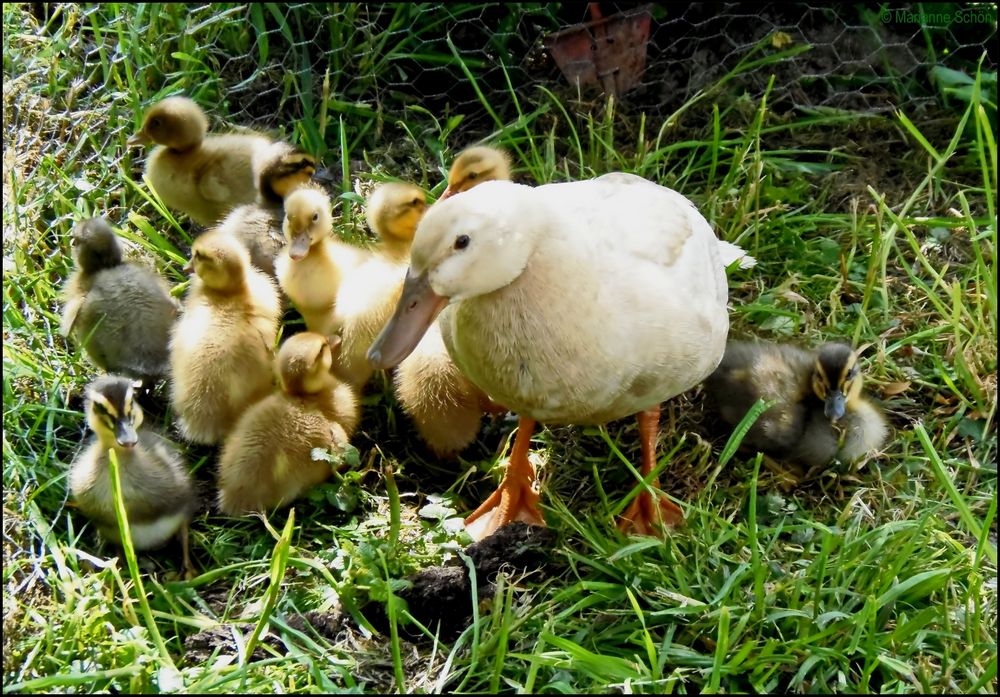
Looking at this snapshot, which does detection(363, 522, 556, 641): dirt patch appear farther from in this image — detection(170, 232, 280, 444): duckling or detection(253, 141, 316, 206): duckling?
detection(253, 141, 316, 206): duckling

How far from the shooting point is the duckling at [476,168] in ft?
9.86

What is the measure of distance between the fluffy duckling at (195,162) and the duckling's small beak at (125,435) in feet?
3.58

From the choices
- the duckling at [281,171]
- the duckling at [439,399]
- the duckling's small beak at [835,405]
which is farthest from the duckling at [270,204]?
the duckling's small beak at [835,405]

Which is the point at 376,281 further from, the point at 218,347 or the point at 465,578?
the point at 465,578

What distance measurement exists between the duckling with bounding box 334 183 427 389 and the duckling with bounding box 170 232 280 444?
0.71 ft

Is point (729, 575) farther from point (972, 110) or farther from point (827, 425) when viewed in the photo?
point (972, 110)

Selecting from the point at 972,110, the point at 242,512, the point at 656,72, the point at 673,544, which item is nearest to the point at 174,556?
the point at 242,512

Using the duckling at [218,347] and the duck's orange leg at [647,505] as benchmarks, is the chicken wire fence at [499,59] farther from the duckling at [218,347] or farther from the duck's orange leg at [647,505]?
the duck's orange leg at [647,505]

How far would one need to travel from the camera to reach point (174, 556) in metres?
2.62

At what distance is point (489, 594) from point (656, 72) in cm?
216

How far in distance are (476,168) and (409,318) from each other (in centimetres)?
93

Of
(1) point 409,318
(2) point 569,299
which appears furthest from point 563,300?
(1) point 409,318

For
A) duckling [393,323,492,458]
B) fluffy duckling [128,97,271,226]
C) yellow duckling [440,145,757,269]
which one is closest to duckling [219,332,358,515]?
duckling [393,323,492,458]

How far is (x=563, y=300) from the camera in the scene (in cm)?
215
